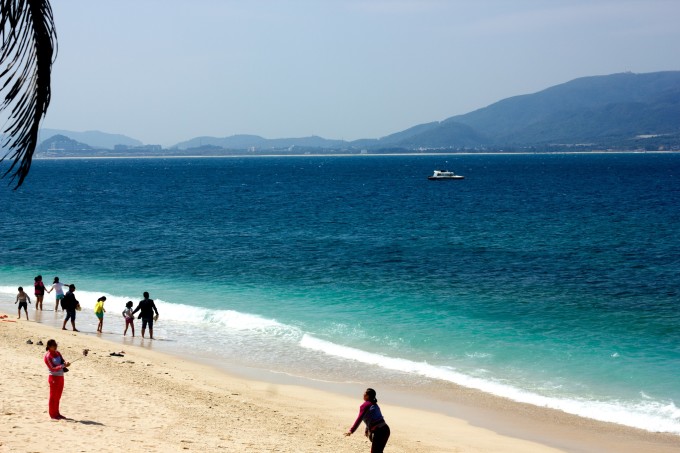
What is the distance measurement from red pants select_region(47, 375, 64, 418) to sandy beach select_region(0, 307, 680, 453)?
0.18 meters

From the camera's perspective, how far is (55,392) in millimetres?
12789

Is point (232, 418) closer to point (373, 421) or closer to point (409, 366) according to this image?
point (373, 421)

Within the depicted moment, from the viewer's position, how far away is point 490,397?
18.3 metres

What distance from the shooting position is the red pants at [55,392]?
12.6m

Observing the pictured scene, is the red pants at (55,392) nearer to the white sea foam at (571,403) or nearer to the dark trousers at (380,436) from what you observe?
the dark trousers at (380,436)

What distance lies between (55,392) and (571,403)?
1162cm

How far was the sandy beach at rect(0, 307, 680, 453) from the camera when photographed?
12.8 metres

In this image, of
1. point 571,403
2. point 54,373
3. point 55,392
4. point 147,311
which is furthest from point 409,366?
point 54,373

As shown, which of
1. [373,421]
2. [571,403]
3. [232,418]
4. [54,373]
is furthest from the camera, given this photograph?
[571,403]

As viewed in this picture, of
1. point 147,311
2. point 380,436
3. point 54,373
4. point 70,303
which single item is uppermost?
point 54,373

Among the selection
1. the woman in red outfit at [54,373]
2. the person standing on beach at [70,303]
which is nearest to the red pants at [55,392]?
the woman in red outfit at [54,373]

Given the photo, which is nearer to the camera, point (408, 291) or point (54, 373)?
point (54, 373)

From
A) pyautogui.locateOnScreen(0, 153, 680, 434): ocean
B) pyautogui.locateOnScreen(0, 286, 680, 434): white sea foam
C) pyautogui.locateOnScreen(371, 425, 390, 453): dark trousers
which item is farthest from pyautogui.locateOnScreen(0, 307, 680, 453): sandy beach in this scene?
pyautogui.locateOnScreen(371, 425, 390, 453): dark trousers

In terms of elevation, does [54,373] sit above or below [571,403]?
above
